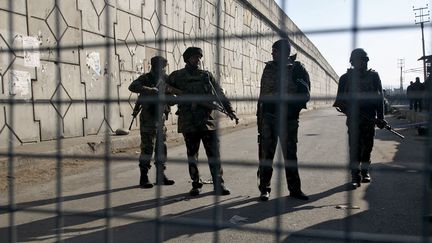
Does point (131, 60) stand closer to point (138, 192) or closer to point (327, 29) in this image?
point (138, 192)

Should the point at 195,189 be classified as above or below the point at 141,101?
below

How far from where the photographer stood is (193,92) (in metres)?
4.02

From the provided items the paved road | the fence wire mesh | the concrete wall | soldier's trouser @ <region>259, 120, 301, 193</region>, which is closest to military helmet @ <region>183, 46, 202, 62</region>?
the fence wire mesh

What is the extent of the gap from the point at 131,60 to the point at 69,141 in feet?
7.41

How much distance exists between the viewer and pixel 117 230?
129 inches

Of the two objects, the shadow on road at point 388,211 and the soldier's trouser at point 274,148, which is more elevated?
the soldier's trouser at point 274,148

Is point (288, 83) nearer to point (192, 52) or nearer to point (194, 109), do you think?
point (192, 52)

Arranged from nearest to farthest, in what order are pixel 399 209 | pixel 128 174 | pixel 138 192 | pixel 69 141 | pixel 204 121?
pixel 399 209
pixel 204 121
pixel 138 192
pixel 128 174
pixel 69 141

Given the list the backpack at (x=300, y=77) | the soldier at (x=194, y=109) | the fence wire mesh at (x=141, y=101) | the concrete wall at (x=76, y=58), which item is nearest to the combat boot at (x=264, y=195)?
the fence wire mesh at (x=141, y=101)

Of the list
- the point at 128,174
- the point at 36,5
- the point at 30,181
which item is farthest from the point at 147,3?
the point at 30,181

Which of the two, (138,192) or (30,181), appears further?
(30,181)

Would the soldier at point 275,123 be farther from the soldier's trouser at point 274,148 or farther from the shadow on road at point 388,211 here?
the shadow on road at point 388,211

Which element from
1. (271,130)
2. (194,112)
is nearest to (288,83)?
(271,130)

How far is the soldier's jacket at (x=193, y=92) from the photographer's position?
13.2 ft
